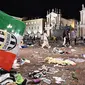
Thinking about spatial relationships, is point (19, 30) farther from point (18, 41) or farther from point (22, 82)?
point (22, 82)

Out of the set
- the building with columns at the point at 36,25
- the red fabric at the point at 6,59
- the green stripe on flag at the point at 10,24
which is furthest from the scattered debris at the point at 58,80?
the building with columns at the point at 36,25

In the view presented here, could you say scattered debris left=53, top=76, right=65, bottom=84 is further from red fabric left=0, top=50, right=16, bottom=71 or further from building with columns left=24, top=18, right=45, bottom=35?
building with columns left=24, top=18, right=45, bottom=35

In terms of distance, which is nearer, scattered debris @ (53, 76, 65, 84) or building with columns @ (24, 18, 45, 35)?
scattered debris @ (53, 76, 65, 84)

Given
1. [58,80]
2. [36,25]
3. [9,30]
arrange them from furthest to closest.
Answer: [36,25]
[58,80]
[9,30]

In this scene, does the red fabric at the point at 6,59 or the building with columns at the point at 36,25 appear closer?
the red fabric at the point at 6,59

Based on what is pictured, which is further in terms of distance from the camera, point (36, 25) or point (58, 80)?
point (36, 25)

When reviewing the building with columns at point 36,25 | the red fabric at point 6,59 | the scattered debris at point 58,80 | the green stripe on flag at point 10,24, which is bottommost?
the scattered debris at point 58,80

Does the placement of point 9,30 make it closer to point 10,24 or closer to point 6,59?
point 10,24

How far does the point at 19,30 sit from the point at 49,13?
82158mm

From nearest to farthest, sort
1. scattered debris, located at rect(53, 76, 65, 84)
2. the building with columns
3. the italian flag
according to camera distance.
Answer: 1. the italian flag
2. scattered debris, located at rect(53, 76, 65, 84)
3. the building with columns

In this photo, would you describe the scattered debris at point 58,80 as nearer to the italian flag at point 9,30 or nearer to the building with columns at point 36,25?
the italian flag at point 9,30

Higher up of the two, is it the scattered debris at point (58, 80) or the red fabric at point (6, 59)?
the red fabric at point (6, 59)

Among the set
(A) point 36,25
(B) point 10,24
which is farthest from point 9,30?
(A) point 36,25

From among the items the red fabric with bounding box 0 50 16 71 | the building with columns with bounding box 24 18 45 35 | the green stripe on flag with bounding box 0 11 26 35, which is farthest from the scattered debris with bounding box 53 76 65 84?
the building with columns with bounding box 24 18 45 35
